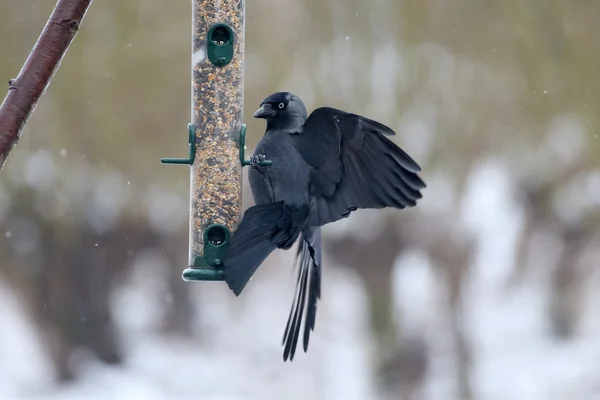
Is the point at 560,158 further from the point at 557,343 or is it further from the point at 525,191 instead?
the point at 557,343

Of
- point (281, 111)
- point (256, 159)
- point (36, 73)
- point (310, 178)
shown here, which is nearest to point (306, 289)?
point (310, 178)

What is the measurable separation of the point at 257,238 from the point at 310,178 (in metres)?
0.40

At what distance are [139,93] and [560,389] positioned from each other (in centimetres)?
484

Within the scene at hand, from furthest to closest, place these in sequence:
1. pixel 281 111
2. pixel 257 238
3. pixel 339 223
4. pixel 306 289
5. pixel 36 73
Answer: pixel 339 223 → pixel 306 289 → pixel 281 111 → pixel 257 238 → pixel 36 73

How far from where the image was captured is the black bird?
402 cm

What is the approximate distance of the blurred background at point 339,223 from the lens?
8070 mm

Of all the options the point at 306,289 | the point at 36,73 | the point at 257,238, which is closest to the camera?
the point at 36,73

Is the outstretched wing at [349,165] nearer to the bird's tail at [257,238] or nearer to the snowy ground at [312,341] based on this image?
the bird's tail at [257,238]

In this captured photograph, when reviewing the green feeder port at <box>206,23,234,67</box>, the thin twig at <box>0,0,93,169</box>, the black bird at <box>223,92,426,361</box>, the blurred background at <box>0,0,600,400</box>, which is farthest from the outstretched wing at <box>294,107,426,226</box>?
the blurred background at <box>0,0,600,400</box>

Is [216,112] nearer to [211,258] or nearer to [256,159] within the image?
[256,159]

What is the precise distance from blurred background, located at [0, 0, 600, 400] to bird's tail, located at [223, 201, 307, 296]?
3.90 metres

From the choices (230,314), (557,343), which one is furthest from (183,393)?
(557,343)

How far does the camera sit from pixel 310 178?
4.24m

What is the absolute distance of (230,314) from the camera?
916 centimetres
